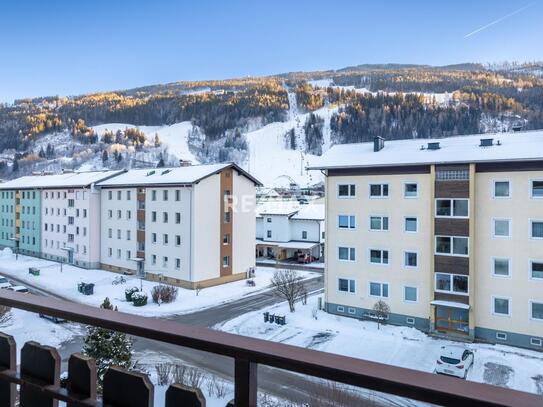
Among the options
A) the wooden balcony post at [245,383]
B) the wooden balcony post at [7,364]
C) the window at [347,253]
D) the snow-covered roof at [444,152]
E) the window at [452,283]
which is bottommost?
the window at [452,283]

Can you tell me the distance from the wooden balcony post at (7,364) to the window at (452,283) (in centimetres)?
2140

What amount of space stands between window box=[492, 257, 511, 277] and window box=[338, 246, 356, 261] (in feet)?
22.3

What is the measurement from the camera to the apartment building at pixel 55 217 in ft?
126

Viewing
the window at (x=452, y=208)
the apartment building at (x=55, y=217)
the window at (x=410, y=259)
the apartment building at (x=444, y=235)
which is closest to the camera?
the apartment building at (x=444, y=235)

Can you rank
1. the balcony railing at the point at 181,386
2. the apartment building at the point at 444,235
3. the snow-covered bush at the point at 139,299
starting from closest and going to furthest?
1. the balcony railing at the point at 181,386
2. the apartment building at the point at 444,235
3. the snow-covered bush at the point at 139,299

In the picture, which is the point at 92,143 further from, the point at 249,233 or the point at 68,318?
the point at 68,318

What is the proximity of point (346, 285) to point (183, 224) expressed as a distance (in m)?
13.2

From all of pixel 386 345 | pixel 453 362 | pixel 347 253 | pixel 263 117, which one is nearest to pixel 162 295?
pixel 347 253

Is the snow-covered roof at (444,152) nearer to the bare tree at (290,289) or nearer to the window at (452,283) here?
the window at (452,283)

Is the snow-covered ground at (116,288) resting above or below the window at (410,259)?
below

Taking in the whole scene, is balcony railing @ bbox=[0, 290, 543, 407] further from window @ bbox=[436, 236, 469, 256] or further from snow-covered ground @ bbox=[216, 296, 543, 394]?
window @ bbox=[436, 236, 469, 256]

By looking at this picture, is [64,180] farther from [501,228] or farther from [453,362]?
[453,362]

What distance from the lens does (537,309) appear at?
19062mm

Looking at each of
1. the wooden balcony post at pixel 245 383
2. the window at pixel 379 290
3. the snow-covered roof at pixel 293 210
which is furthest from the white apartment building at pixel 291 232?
the wooden balcony post at pixel 245 383
